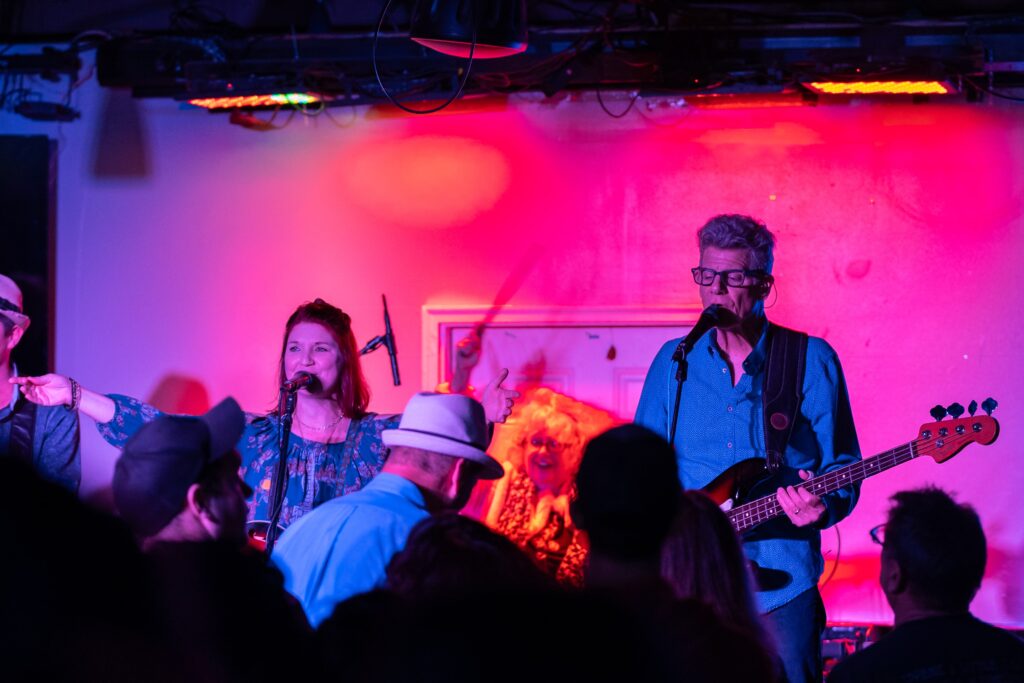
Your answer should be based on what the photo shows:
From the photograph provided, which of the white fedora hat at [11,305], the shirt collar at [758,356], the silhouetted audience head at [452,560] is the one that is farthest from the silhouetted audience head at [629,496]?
the white fedora hat at [11,305]

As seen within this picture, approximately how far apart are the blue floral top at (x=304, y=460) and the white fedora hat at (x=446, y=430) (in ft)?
3.76

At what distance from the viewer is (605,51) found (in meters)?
5.78

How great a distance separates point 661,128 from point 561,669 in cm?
488

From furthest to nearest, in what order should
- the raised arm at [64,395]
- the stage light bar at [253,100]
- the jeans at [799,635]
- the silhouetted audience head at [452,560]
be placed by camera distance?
the stage light bar at [253,100] < the raised arm at [64,395] < the jeans at [799,635] < the silhouetted audience head at [452,560]

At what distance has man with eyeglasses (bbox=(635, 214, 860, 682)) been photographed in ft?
12.9

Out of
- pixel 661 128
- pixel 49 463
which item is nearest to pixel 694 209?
pixel 661 128

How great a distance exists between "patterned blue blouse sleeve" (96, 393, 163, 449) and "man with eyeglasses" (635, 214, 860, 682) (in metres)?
2.02

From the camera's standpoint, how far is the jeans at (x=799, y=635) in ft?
12.6

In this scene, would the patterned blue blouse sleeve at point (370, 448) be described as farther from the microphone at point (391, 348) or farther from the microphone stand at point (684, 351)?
the microphone at point (391, 348)

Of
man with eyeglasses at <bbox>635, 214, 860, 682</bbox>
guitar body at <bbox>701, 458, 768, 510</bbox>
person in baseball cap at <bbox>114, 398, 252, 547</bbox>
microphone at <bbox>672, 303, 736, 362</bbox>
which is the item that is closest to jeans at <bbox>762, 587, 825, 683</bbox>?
man with eyeglasses at <bbox>635, 214, 860, 682</bbox>

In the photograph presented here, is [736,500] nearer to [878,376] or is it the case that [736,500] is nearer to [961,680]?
[961,680]

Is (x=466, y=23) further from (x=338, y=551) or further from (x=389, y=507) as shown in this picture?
(x=338, y=551)

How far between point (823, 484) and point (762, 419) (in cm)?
31

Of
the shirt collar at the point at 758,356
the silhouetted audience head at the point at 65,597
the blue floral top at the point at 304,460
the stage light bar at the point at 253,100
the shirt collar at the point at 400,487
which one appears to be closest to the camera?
the silhouetted audience head at the point at 65,597
